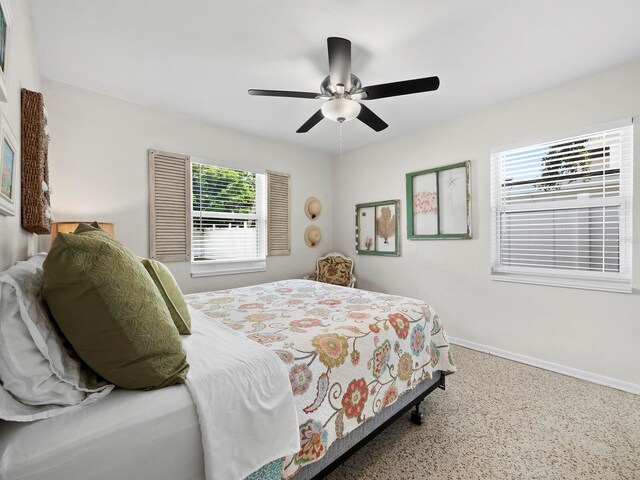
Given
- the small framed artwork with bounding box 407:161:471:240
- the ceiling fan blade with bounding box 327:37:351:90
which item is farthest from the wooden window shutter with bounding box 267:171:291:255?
the ceiling fan blade with bounding box 327:37:351:90

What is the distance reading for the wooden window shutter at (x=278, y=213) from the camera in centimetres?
402

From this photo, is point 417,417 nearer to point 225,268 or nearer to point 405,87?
point 405,87

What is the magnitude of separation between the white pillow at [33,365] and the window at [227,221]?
2.58 meters

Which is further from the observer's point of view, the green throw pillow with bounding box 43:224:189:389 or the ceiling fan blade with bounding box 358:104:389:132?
the ceiling fan blade with bounding box 358:104:389:132

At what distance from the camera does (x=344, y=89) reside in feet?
6.98

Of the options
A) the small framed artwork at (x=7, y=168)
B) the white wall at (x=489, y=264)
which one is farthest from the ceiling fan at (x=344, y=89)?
the small framed artwork at (x=7, y=168)

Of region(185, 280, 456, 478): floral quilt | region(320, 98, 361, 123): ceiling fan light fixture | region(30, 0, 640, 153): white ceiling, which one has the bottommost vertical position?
region(185, 280, 456, 478): floral quilt

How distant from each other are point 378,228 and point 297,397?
3.20m

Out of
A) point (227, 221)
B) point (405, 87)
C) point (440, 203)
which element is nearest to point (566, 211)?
point (440, 203)

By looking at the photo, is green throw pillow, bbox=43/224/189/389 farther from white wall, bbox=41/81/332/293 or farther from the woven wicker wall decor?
white wall, bbox=41/81/332/293

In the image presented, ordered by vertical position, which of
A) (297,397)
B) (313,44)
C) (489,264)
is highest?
(313,44)

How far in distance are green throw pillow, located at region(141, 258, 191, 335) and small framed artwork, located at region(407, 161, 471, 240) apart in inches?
116

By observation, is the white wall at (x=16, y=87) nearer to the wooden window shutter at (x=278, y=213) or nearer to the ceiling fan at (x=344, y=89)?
the ceiling fan at (x=344, y=89)

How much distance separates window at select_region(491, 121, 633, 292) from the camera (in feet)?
7.97
